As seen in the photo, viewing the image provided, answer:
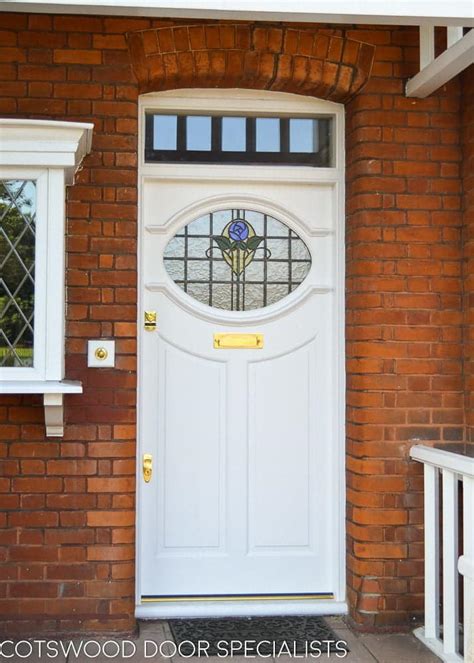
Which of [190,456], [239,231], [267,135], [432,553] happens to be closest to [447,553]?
[432,553]

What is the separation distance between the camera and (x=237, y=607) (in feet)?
15.2

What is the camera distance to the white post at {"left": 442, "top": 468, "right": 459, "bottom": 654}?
410cm

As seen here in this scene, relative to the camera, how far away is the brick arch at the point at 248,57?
444 cm

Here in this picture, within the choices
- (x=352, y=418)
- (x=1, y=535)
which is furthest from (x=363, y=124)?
(x=1, y=535)

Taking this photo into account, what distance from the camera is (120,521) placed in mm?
4359

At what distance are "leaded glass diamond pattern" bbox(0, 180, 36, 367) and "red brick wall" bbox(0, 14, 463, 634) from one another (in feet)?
1.15

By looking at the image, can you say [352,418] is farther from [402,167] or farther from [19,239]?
[19,239]

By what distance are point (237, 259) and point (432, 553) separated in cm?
188

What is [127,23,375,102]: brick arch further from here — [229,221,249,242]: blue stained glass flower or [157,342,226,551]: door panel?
[157,342,226,551]: door panel

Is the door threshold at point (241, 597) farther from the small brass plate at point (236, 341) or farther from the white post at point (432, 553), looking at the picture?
the small brass plate at point (236, 341)

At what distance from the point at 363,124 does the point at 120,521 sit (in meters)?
2.45

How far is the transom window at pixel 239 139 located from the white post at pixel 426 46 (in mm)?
648

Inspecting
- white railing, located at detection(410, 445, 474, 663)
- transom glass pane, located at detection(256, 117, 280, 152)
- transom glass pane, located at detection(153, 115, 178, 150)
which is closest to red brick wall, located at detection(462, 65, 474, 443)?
white railing, located at detection(410, 445, 474, 663)

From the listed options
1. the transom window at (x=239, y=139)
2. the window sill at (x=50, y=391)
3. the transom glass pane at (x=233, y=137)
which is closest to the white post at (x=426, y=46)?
the transom window at (x=239, y=139)
